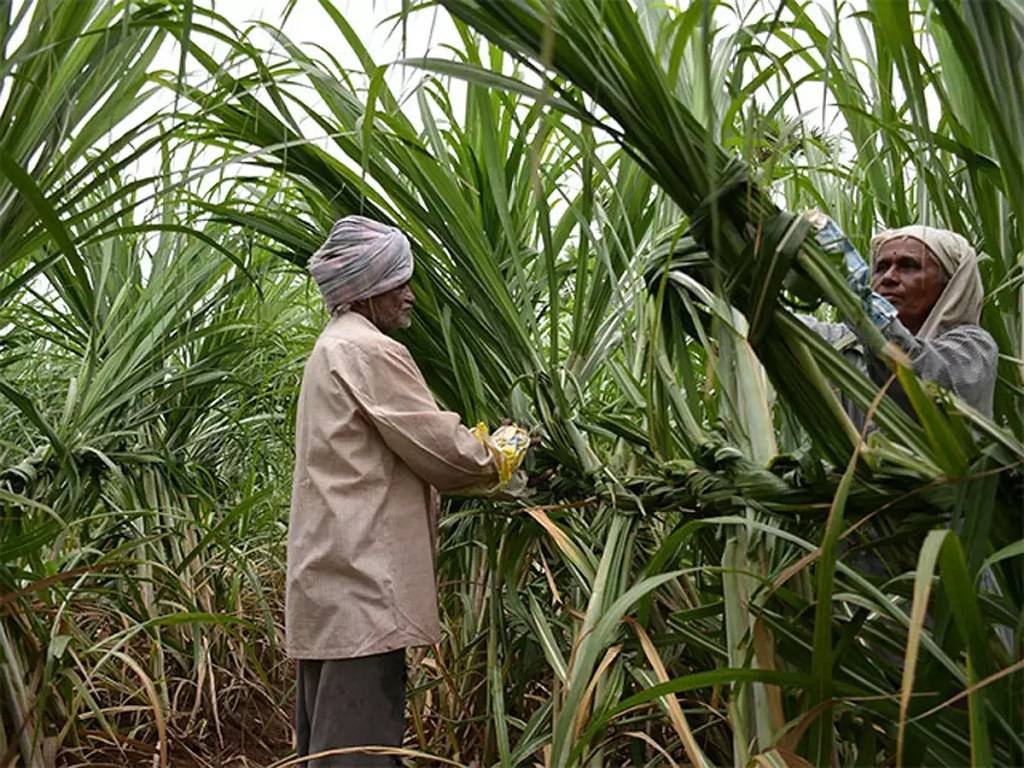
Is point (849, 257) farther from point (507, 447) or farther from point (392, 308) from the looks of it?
point (392, 308)

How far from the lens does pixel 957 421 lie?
0.81 m

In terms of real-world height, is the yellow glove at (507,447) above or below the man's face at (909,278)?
below

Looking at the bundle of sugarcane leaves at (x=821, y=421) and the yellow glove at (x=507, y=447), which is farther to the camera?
the yellow glove at (x=507, y=447)

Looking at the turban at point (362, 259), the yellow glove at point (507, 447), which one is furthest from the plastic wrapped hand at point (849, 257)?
the turban at point (362, 259)

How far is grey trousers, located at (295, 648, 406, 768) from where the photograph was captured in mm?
1667

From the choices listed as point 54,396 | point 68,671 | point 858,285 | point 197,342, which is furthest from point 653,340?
point 54,396

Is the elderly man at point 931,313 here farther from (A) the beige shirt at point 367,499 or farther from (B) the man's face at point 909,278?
(A) the beige shirt at point 367,499

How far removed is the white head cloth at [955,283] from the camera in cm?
125

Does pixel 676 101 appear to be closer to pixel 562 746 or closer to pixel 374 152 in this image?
pixel 562 746

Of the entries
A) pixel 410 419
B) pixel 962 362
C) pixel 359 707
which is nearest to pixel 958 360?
pixel 962 362

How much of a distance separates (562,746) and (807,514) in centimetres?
32

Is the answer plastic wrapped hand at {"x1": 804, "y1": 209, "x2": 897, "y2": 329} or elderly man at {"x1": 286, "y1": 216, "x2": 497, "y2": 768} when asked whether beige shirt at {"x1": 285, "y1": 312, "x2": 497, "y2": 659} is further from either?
plastic wrapped hand at {"x1": 804, "y1": 209, "x2": 897, "y2": 329}

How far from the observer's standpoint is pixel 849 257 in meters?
0.93

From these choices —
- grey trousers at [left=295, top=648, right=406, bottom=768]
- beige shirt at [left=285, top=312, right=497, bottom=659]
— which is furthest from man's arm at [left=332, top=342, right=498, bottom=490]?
grey trousers at [left=295, top=648, right=406, bottom=768]
